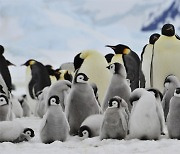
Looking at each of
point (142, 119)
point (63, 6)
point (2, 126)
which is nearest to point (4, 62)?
point (2, 126)

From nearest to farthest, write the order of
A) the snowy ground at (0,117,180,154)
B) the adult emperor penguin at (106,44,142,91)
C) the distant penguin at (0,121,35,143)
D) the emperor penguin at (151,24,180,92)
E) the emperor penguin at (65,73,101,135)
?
the snowy ground at (0,117,180,154) < the distant penguin at (0,121,35,143) < the emperor penguin at (65,73,101,135) < the emperor penguin at (151,24,180,92) < the adult emperor penguin at (106,44,142,91)

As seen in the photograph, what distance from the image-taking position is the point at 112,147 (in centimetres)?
345

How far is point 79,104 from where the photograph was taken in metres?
4.57

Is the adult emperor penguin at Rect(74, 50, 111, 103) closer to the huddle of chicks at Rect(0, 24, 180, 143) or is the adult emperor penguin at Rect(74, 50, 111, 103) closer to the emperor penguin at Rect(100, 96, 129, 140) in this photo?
the huddle of chicks at Rect(0, 24, 180, 143)

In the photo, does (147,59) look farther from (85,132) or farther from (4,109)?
(85,132)

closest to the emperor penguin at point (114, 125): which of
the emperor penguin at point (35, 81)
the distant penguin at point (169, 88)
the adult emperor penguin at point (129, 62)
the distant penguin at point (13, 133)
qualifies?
the distant penguin at point (13, 133)

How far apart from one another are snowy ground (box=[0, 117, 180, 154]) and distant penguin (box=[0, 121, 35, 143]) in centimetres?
10

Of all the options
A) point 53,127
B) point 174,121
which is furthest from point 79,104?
point 174,121

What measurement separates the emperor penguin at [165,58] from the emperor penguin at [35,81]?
368 cm

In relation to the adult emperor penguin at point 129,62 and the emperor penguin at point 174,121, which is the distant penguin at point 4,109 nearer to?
the emperor penguin at point 174,121

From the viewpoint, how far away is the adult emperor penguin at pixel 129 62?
7.51 meters

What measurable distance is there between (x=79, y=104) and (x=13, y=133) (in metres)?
0.87

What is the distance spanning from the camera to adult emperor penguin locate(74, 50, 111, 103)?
6.34 m

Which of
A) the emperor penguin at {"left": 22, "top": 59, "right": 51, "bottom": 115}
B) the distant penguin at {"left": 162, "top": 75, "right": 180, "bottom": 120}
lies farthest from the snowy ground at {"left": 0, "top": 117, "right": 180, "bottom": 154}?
the emperor penguin at {"left": 22, "top": 59, "right": 51, "bottom": 115}
